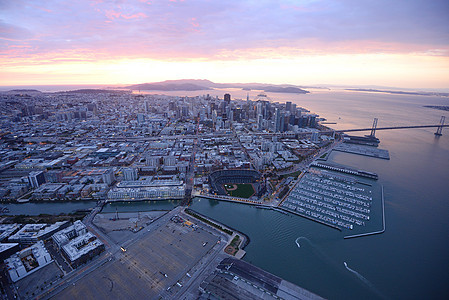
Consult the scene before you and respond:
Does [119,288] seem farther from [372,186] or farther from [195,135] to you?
[195,135]

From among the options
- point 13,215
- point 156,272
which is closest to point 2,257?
point 13,215

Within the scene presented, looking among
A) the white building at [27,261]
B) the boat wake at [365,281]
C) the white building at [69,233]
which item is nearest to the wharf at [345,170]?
the boat wake at [365,281]

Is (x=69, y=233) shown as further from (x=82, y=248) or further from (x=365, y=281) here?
(x=365, y=281)

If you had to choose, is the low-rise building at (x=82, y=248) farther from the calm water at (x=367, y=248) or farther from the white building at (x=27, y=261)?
the calm water at (x=367, y=248)

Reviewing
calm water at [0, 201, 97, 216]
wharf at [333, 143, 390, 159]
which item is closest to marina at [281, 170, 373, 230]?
wharf at [333, 143, 390, 159]

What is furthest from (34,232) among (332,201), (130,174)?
(332,201)

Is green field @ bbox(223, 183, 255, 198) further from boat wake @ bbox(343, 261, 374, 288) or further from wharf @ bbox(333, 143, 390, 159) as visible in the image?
wharf @ bbox(333, 143, 390, 159)
